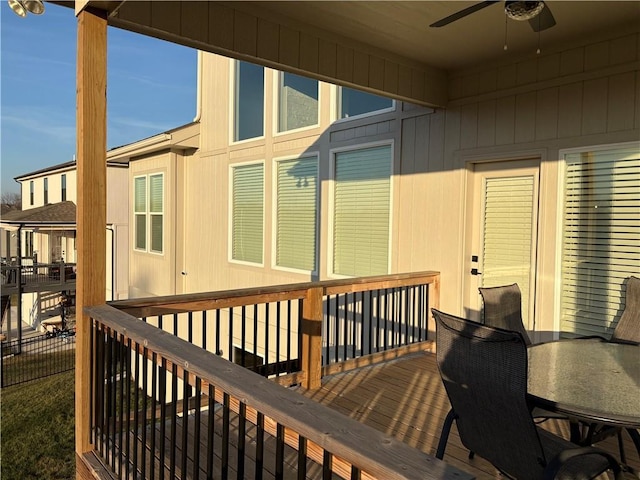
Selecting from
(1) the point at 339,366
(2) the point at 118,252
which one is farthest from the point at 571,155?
(2) the point at 118,252

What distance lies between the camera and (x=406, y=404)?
3.49 meters

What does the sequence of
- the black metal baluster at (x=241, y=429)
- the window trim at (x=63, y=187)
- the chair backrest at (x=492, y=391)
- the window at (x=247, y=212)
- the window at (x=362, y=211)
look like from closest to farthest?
the black metal baluster at (x=241, y=429), the chair backrest at (x=492, y=391), the window at (x=362, y=211), the window at (x=247, y=212), the window trim at (x=63, y=187)

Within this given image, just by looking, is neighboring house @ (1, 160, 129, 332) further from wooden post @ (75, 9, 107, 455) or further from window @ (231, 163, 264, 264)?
wooden post @ (75, 9, 107, 455)

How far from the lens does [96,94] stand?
2.79 metres

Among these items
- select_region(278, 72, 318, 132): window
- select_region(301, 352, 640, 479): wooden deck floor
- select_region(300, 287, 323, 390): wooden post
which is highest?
select_region(278, 72, 318, 132): window

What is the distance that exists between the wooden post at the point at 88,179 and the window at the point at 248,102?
4.73 meters

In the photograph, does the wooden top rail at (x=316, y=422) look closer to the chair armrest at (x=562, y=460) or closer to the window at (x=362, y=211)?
the chair armrest at (x=562, y=460)

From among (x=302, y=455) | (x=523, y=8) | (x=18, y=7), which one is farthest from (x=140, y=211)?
(x=302, y=455)

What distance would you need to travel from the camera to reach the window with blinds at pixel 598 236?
363 cm

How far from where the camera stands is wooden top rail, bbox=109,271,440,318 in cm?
302

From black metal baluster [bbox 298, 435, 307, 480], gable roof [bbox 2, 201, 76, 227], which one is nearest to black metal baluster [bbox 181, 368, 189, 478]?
black metal baluster [bbox 298, 435, 307, 480]

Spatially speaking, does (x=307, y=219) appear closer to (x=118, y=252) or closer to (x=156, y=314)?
(x=156, y=314)

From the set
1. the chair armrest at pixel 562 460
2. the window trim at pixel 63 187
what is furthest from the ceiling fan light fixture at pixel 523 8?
the window trim at pixel 63 187

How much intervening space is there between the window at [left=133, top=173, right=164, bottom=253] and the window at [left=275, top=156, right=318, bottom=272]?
3.60m
